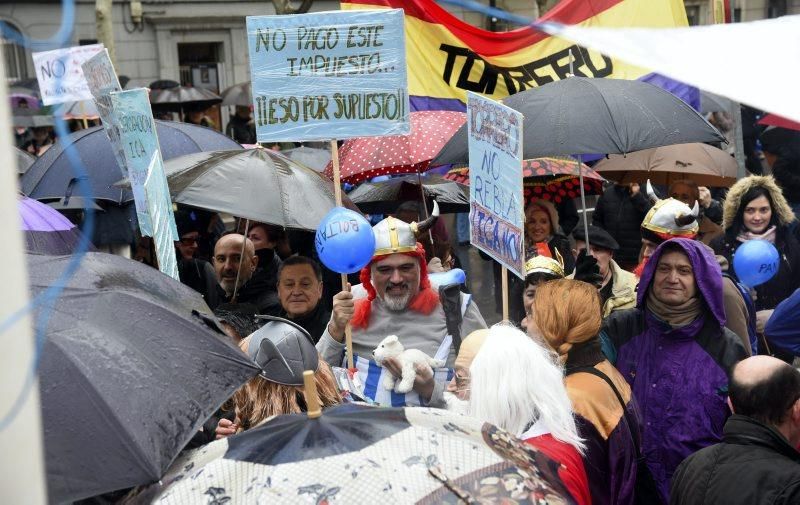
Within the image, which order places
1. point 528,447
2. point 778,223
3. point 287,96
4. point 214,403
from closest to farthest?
1. point 528,447
2. point 214,403
3. point 287,96
4. point 778,223

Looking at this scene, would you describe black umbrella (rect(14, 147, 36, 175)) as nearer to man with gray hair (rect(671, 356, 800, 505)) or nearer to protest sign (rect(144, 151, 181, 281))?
protest sign (rect(144, 151, 181, 281))

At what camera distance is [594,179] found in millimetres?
7773

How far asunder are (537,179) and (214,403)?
5.47m

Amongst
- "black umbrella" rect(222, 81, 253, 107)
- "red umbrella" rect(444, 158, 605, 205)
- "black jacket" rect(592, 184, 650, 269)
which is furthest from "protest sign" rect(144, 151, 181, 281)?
"black umbrella" rect(222, 81, 253, 107)

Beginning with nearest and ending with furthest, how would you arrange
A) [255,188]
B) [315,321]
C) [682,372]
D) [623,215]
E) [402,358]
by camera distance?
[402,358], [682,372], [315,321], [255,188], [623,215]

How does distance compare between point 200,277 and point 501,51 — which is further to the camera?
point 501,51

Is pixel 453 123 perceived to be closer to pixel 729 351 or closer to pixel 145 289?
pixel 729 351

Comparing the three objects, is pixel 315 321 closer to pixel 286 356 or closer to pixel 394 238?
pixel 394 238

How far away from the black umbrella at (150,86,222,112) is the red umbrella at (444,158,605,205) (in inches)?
363

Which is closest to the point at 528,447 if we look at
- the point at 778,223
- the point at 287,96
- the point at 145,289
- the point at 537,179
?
the point at 145,289

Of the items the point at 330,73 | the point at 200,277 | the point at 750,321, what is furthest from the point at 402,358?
the point at 200,277

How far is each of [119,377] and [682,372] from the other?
2440 millimetres

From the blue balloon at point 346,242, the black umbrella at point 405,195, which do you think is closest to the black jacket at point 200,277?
the black umbrella at point 405,195

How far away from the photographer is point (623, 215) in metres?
8.63
